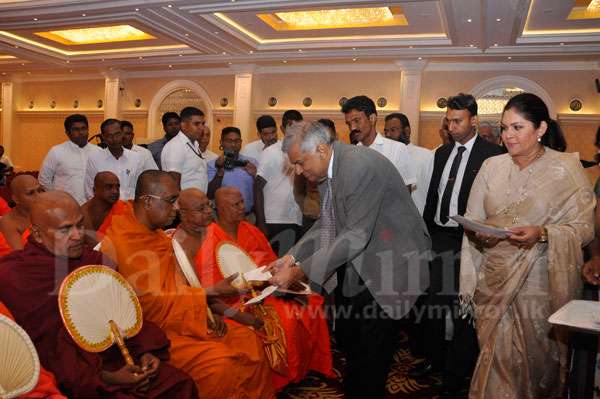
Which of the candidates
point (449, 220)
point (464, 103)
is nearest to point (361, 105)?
point (464, 103)

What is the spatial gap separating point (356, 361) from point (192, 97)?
13.1 metres

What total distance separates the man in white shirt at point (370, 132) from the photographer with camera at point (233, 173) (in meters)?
1.49

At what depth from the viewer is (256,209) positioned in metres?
5.21

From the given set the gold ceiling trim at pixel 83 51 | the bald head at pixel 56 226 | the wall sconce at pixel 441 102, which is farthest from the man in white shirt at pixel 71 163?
the wall sconce at pixel 441 102

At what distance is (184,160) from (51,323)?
3021 mm

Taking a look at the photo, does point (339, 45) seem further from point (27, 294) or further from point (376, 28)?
point (27, 294)

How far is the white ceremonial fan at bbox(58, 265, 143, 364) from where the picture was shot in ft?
7.34

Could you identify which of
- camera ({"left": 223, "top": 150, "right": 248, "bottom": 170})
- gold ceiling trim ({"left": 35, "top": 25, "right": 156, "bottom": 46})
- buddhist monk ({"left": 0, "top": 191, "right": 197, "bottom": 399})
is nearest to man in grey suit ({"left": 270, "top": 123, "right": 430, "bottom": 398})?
buddhist monk ({"left": 0, "top": 191, "right": 197, "bottom": 399})

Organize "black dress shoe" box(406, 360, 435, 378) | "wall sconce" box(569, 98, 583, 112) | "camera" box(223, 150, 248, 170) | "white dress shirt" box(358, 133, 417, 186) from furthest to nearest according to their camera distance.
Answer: "wall sconce" box(569, 98, 583, 112)
"camera" box(223, 150, 248, 170)
"white dress shirt" box(358, 133, 417, 186)
"black dress shoe" box(406, 360, 435, 378)

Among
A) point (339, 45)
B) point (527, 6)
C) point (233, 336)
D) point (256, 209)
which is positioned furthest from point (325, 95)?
point (233, 336)

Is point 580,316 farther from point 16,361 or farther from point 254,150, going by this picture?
point 254,150

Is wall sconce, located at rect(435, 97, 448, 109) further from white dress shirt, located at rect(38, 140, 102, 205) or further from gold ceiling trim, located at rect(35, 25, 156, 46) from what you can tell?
white dress shirt, located at rect(38, 140, 102, 205)

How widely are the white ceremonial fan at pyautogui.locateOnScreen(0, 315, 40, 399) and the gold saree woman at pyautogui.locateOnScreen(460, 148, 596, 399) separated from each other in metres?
2.31

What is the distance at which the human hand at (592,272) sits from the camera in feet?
8.96
